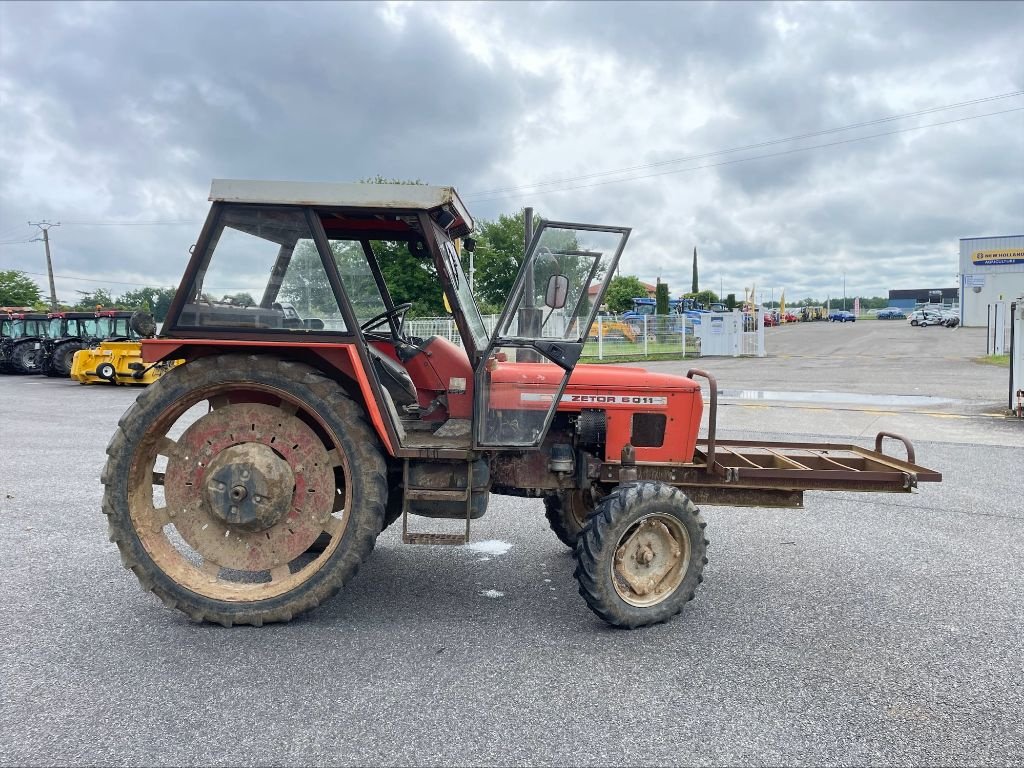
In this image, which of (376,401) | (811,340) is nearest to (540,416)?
(376,401)

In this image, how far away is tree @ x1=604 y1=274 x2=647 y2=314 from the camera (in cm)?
5538

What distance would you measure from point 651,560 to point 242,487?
220cm

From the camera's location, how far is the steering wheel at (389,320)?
4383 millimetres

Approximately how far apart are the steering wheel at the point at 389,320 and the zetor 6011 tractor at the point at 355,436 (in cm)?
27

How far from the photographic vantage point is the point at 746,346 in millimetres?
28359

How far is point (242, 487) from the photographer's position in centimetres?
375

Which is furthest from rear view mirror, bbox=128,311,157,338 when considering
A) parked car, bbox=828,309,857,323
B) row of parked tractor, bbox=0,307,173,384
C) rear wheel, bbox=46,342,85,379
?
parked car, bbox=828,309,857,323

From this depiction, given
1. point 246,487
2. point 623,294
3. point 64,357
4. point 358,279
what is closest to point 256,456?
point 246,487

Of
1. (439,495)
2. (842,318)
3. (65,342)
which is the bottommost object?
(439,495)

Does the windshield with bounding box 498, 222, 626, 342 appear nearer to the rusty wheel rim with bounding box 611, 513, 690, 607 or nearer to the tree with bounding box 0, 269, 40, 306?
the rusty wheel rim with bounding box 611, 513, 690, 607

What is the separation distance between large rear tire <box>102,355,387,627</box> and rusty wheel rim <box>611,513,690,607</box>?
1.30m

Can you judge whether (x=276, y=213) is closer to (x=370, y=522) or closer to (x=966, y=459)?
(x=370, y=522)

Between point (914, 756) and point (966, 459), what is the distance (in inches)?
270

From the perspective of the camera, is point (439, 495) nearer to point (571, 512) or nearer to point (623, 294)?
point (571, 512)
